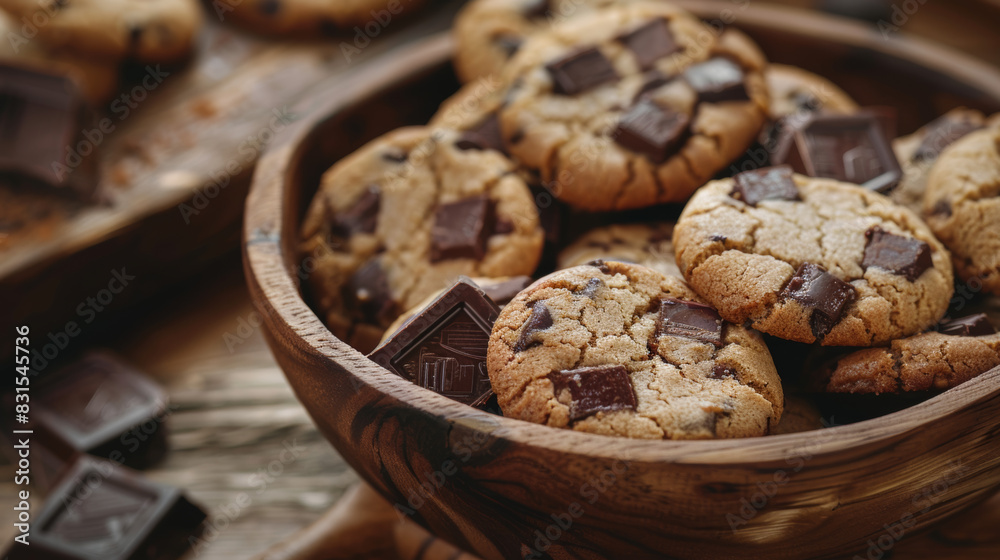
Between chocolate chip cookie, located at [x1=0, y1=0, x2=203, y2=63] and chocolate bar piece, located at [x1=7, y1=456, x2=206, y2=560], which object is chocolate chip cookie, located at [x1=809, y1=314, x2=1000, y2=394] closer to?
chocolate bar piece, located at [x1=7, y1=456, x2=206, y2=560]

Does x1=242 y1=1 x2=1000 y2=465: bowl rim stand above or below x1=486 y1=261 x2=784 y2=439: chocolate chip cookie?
above

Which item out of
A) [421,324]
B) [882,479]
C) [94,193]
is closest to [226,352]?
[94,193]

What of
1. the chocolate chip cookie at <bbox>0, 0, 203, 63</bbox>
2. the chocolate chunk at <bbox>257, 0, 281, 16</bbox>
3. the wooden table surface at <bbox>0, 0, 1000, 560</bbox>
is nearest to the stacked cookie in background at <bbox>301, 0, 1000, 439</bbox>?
the wooden table surface at <bbox>0, 0, 1000, 560</bbox>

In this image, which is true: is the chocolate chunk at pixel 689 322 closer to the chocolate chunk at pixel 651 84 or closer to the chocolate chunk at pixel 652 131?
the chocolate chunk at pixel 652 131

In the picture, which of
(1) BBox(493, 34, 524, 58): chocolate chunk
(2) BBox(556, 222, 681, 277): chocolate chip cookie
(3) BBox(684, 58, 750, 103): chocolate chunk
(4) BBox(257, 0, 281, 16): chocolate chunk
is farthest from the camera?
(4) BBox(257, 0, 281, 16): chocolate chunk

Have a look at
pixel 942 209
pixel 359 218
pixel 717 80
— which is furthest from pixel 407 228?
pixel 942 209
